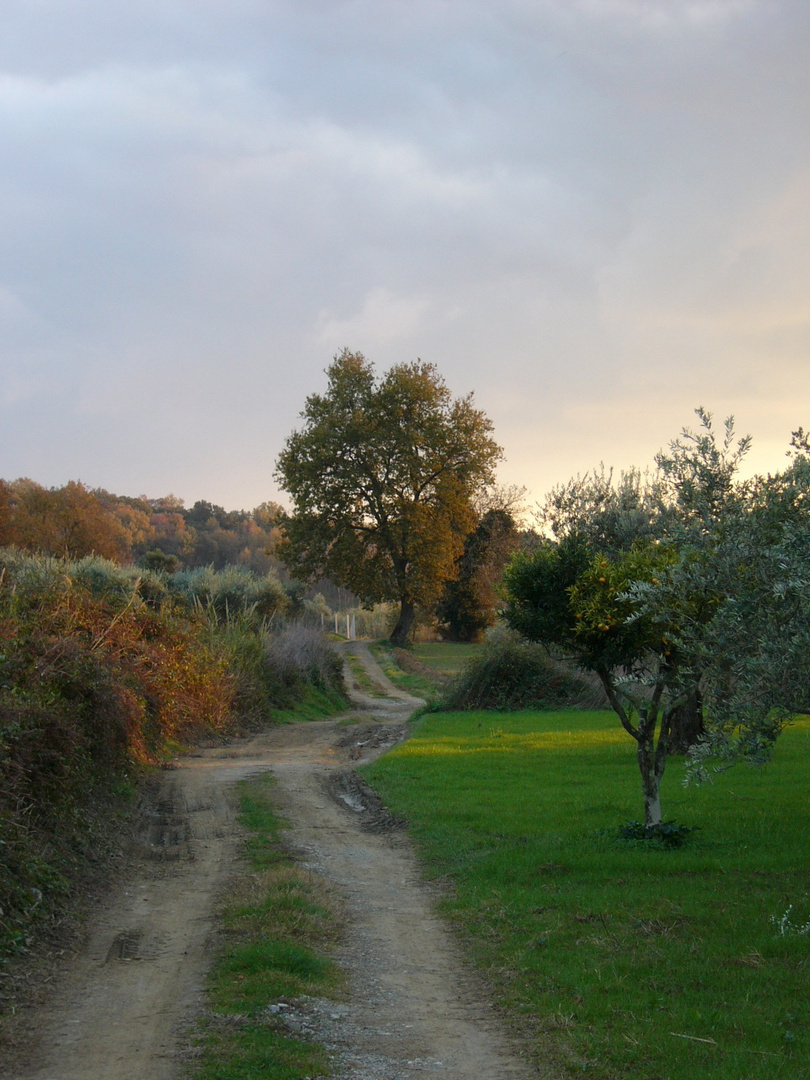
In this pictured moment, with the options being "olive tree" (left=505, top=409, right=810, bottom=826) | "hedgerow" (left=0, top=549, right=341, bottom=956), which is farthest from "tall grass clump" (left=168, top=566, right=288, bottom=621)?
"olive tree" (left=505, top=409, right=810, bottom=826)

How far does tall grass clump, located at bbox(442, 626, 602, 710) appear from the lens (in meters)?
27.5

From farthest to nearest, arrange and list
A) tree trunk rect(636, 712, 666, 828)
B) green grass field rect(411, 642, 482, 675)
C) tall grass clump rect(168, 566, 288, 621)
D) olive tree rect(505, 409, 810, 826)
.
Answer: green grass field rect(411, 642, 482, 675), tall grass clump rect(168, 566, 288, 621), tree trunk rect(636, 712, 666, 828), olive tree rect(505, 409, 810, 826)

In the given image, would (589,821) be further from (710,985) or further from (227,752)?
(227,752)

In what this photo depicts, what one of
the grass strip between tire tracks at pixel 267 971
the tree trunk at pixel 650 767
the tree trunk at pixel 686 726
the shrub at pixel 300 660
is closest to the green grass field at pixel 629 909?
the tree trunk at pixel 650 767

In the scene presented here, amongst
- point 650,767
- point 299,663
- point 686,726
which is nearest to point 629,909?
point 650,767

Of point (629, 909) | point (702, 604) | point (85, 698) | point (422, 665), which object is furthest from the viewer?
point (422, 665)

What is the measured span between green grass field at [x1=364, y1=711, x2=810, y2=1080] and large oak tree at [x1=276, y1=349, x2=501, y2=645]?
30.5 metres

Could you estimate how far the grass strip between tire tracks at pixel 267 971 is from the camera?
15.8ft

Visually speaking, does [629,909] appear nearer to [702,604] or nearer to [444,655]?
[702,604]

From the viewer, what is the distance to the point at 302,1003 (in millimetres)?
5688

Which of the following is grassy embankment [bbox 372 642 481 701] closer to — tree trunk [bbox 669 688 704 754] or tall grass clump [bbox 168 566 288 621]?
tall grass clump [bbox 168 566 288 621]

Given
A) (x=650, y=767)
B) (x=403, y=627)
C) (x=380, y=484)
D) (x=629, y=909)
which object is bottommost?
(x=629, y=909)

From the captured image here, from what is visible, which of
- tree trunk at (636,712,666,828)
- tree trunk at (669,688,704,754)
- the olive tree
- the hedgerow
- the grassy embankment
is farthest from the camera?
the grassy embankment

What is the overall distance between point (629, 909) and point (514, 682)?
2073 cm
